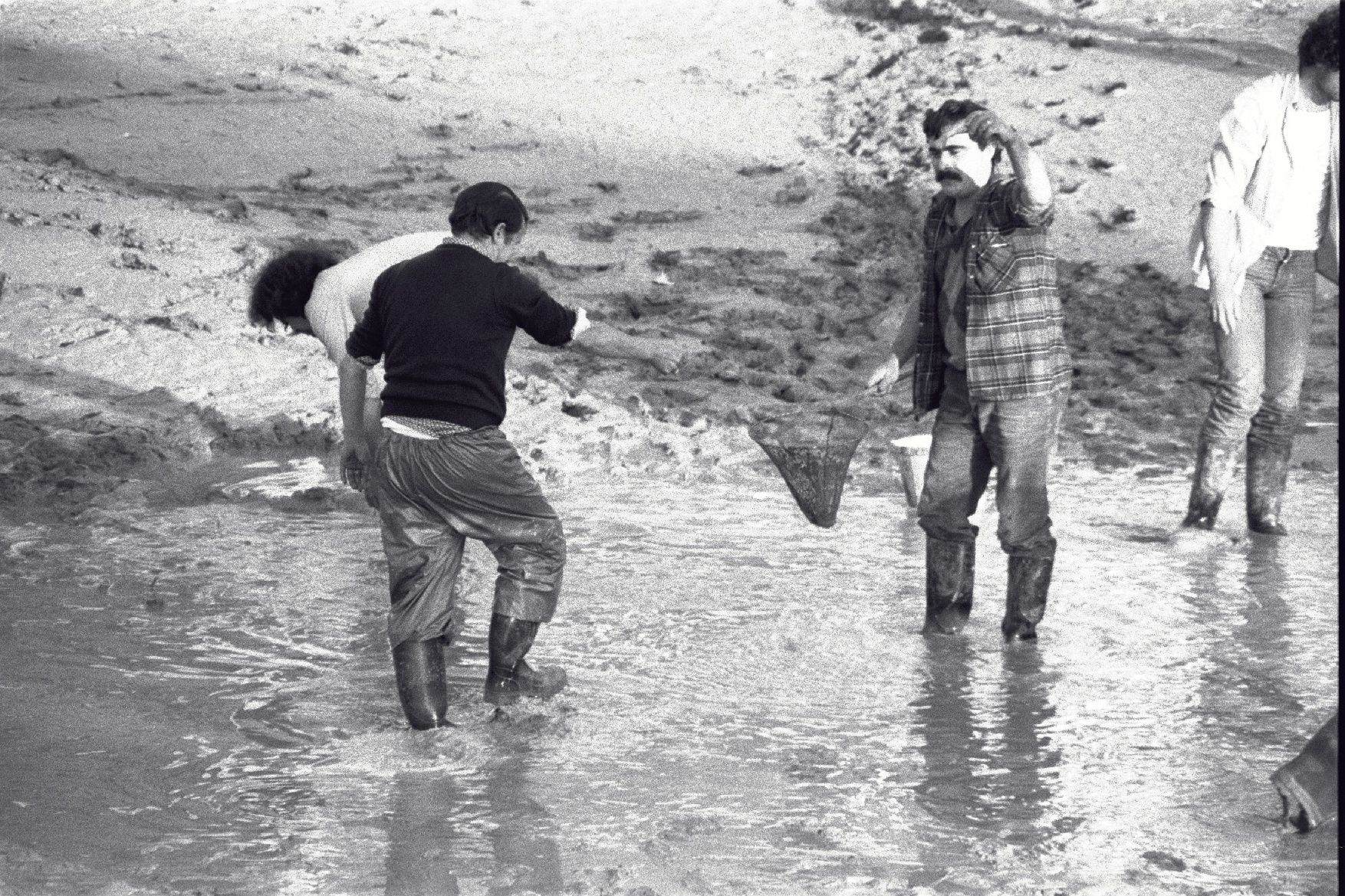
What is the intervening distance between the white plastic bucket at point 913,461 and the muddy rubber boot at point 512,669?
2.26 metres

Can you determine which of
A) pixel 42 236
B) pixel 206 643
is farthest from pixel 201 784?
pixel 42 236

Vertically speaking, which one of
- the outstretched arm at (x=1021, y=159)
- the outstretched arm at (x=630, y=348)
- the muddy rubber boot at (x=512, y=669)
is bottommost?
the muddy rubber boot at (x=512, y=669)

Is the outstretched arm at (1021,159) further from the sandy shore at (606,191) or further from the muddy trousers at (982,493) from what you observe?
the sandy shore at (606,191)

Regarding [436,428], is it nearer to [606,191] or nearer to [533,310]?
[533,310]

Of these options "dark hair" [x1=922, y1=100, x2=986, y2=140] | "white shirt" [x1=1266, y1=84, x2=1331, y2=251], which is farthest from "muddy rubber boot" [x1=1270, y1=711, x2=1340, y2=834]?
"white shirt" [x1=1266, y1=84, x2=1331, y2=251]

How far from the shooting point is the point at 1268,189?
636cm

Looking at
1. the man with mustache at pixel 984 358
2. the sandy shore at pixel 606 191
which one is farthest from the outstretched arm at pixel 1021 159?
the sandy shore at pixel 606 191

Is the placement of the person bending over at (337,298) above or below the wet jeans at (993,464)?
above

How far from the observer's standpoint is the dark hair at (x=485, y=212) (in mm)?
4641

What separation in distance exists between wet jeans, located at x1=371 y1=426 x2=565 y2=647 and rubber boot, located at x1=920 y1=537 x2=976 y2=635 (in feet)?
4.66

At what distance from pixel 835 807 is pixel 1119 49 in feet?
38.0

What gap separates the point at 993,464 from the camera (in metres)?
5.60

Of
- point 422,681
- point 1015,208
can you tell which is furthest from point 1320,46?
point 422,681

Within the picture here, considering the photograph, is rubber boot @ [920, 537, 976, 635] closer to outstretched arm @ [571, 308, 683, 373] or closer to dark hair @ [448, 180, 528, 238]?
dark hair @ [448, 180, 528, 238]
